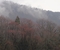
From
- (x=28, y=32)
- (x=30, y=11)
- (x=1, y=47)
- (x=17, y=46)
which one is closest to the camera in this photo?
(x=1, y=47)

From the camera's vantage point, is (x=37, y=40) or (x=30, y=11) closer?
(x=37, y=40)

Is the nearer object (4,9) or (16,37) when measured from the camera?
(16,37)

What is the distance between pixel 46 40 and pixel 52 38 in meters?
2.67

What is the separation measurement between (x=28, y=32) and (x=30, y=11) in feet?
442

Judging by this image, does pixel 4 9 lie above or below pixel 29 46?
above

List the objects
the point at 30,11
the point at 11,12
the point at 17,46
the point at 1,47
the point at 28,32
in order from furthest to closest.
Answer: the point at 30,11
the point at 11,12
the point at 28,32
the point at 17,46
the point at 1,47

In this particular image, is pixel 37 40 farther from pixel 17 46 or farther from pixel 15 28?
pixel 15 28

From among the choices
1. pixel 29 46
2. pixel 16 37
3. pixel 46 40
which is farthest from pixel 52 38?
pixel 16 37

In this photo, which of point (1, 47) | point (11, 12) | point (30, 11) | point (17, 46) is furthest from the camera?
point (30, 11)

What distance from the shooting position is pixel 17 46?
50.7 metres

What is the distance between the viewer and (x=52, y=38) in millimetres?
53531

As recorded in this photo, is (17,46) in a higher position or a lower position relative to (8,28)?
lower

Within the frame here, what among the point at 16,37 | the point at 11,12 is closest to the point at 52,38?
the point at 16,37

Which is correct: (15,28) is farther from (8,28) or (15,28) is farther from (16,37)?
(16,37)
